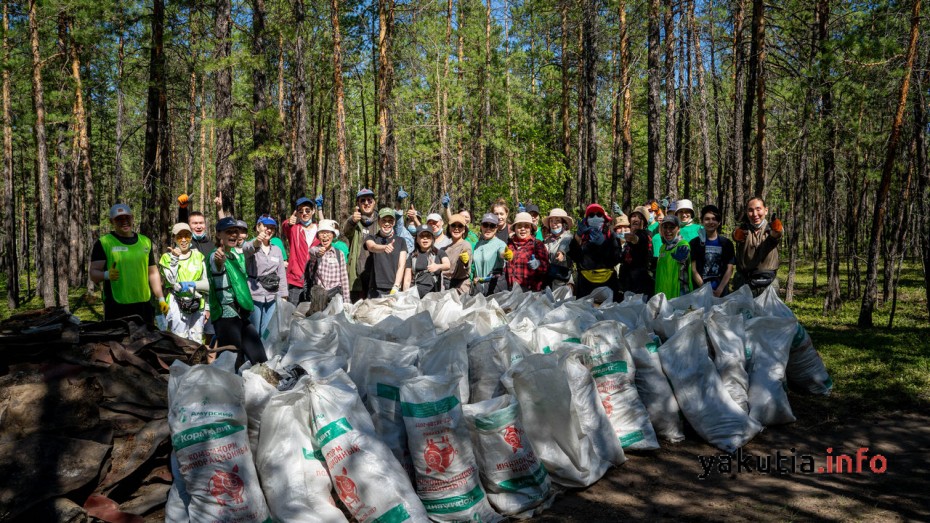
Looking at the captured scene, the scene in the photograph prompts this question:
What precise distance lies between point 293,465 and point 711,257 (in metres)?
4.47

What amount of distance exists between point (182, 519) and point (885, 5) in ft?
34.2

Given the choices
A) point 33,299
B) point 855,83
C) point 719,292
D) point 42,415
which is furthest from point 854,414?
point 33,299

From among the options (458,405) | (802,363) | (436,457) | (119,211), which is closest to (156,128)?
(119,211)

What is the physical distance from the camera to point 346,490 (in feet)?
9.11

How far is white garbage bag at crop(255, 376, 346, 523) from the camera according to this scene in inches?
108

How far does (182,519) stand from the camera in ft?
9.12

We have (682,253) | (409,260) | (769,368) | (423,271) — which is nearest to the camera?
(769,368)

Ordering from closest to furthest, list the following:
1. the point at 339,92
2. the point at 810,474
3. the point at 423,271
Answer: the point at 810,474 → the point at 423,271 → the point at 339,92

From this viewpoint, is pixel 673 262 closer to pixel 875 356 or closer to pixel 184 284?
pixel 875 356

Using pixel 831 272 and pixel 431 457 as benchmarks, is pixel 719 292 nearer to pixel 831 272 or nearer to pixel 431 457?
pixel 431 457

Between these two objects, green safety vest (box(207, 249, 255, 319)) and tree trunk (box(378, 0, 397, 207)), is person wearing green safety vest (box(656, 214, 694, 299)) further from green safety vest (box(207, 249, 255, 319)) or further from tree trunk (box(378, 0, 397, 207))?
tree trunk (box(378, 0, 397, 207))

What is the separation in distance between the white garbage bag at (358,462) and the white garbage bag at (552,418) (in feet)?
2.70

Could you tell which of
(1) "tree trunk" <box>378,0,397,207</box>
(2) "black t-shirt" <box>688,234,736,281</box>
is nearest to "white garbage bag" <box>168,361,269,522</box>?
(2) "black t-shirt" <box>688,234,736,281</box>

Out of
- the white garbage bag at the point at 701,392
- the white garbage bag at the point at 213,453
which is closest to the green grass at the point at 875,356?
the white garbage bag at the point at 701,392
